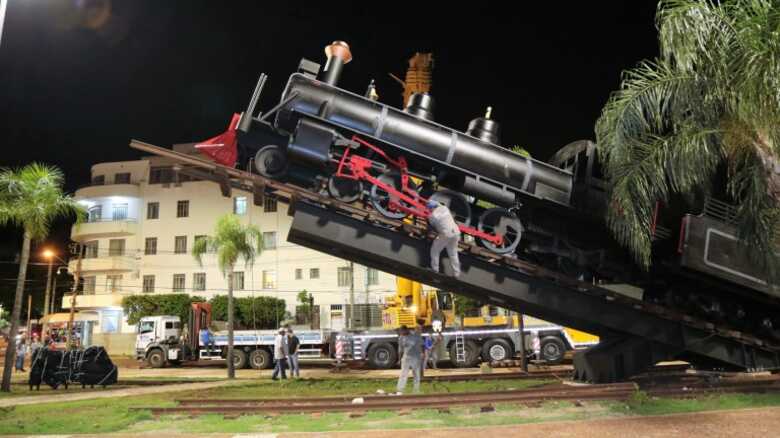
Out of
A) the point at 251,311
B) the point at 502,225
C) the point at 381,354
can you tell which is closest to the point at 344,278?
the point at 251,311

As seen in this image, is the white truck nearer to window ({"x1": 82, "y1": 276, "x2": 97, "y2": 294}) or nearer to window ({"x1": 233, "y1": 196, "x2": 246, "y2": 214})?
window ({"x1": 233, "y1": 196, "x2": 246, "y2": 214})

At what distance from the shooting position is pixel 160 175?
43312 millimetres

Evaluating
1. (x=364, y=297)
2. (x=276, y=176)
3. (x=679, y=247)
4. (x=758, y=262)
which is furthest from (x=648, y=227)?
(x=364, y=297)

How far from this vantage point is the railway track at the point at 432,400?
8.26 m

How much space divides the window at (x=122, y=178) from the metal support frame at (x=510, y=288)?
39.2 meters

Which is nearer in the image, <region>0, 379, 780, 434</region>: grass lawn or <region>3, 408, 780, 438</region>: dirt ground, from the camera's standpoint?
<region>3, 408, 780, 438</region>: dirt ground

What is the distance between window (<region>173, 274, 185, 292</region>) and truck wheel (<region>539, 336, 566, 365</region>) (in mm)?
29405

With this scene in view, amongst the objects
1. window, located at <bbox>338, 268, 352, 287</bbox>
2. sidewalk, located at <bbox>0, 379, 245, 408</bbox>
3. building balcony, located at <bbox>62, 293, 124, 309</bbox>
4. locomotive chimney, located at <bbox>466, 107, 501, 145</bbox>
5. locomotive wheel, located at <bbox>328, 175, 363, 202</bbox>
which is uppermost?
locomotive chimney, located at <bbox>466, 107, 501, 145</bbox>

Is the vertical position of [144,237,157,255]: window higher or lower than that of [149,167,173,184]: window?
lower

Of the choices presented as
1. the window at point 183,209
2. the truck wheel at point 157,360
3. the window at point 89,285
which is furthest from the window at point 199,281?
the truck wheel at point 157,360

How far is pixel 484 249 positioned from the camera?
30.6 ft

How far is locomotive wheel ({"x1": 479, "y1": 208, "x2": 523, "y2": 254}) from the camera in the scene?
9.69 m

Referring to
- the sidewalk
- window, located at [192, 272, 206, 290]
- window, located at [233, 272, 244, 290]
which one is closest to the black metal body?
the sidewalk

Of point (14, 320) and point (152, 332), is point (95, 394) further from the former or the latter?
point (152, 332)
